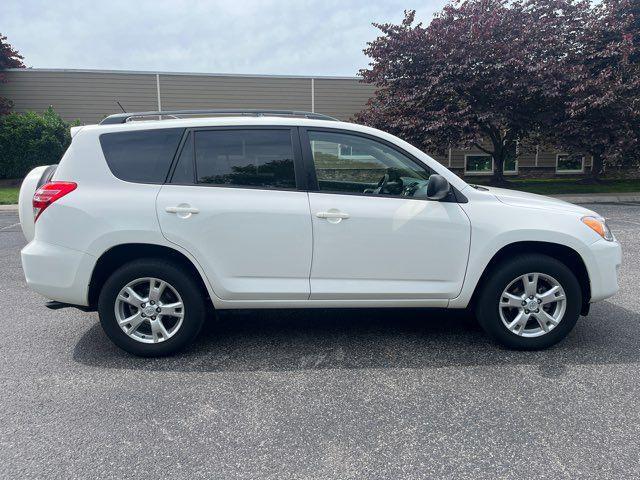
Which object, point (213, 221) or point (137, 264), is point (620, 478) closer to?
point (213, 221)

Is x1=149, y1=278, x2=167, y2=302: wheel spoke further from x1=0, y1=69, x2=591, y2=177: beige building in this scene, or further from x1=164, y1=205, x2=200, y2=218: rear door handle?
x1=0, y1=69, x2=591, y2=177: beige building

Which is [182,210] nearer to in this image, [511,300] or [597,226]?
[511,300]

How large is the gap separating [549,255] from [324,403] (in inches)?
85.7

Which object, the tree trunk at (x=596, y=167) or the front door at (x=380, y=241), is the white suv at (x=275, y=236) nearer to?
the front door at (x=380, y=241)

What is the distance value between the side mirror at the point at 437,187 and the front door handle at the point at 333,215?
64 centimetres

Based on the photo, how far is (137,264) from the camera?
3.56 meters

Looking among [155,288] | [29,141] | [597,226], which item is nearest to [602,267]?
[597,226]

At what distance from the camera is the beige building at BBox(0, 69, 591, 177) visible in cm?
1962

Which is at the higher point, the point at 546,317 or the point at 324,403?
the point at 546,317

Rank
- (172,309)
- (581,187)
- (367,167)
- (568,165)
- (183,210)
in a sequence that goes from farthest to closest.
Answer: (568,165)
(581,187)
(367,167)
(172,309)
(183,210)

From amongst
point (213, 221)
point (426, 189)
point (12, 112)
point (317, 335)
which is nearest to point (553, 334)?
point (426, 189)

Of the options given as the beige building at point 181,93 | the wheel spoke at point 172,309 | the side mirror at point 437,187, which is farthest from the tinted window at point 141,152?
the beige building at point 181,93

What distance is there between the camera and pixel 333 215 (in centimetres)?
358

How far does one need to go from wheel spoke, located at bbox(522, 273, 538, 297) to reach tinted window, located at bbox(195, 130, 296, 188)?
6.30 feet
